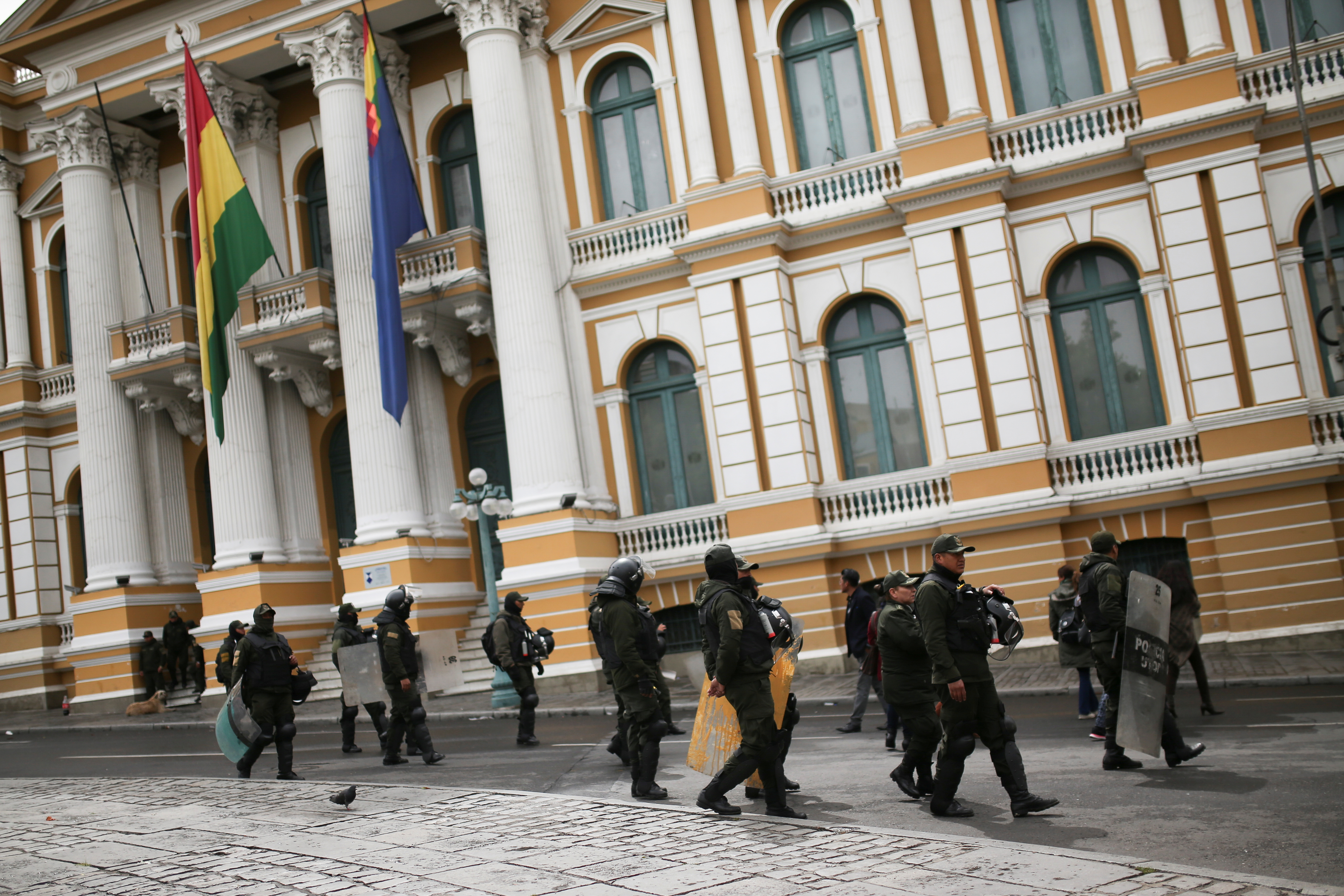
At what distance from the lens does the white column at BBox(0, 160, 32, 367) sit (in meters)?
30.4

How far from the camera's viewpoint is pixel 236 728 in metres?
11.9

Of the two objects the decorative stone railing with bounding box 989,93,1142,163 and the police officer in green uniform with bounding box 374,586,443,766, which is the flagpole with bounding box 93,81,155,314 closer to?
the police officer in green uniform with bounding box 374,586,443,766

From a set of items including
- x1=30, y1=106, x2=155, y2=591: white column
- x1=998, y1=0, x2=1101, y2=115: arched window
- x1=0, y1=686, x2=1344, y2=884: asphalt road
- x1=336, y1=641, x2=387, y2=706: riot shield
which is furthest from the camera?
x1=30, y1=106, x2=155, y2=591: white column

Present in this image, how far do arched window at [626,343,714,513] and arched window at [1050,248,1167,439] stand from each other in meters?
7.00

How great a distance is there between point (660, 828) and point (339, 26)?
829 inches

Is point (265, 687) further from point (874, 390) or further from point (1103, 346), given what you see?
point (1103, 346)

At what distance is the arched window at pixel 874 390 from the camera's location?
2145 cm

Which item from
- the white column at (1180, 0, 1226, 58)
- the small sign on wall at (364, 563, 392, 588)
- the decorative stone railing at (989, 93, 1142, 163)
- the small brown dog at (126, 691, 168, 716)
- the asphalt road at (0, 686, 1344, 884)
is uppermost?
the white column at (1180, 0, 1226, 58)

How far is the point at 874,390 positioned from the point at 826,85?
20.0ft

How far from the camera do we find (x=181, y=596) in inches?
1089

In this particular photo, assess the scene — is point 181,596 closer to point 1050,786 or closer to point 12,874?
point 12,874

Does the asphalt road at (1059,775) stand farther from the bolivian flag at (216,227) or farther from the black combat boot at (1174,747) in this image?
the bolivian flag at (216,227)

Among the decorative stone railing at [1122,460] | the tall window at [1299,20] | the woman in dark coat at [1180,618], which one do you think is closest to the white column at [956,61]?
the tall window at [1299,20]

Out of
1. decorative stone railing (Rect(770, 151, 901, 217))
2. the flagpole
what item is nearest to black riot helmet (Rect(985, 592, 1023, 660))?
decorative stone railing (Rect(770, 151, 901, 217))
